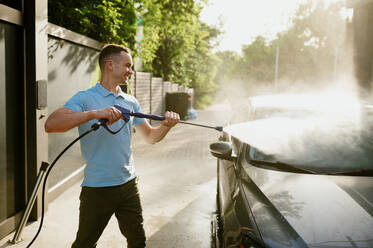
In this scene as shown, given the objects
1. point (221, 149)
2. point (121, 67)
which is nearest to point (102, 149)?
point (121, 67)

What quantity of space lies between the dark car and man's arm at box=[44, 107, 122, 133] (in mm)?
1059

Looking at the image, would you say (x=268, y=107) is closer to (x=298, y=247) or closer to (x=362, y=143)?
(x=362, y=143)

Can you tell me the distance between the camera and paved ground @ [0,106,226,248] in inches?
170

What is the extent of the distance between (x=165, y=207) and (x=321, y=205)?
325 centimetres

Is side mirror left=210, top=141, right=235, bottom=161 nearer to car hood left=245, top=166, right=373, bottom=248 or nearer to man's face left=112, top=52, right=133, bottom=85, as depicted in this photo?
car hood left=245, top=166, right=373, bottom=248

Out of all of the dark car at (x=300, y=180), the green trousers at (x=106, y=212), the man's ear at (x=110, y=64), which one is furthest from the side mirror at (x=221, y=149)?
the man's ear at (x=110, y=64)

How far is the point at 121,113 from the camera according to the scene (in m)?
2.40

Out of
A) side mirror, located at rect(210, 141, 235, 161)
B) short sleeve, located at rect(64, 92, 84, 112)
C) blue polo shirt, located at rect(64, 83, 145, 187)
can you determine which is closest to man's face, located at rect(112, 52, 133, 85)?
blue polo shirt, located at rect(64, 83, 145, 187)

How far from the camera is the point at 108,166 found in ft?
8.82

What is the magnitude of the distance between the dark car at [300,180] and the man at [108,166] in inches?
28.4

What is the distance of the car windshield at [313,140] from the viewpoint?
3.18 metres

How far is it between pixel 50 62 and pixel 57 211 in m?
2.11

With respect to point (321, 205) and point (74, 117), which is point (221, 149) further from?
point (74, 117)

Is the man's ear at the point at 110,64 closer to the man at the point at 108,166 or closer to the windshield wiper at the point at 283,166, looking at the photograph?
the man at the point at 108,166
